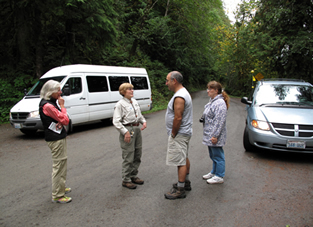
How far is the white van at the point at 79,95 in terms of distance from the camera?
8.12 m

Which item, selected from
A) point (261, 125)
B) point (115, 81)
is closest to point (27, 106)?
point (115, 81)

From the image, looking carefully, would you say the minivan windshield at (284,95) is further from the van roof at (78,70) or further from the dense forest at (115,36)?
the dense forest at (115,36)

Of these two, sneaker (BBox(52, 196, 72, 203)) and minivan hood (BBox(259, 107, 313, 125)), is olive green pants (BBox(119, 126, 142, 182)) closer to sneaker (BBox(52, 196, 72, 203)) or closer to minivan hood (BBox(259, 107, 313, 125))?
sneaker (BBox(52, 196, 72, 203))

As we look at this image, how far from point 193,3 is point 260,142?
2272 centimetres


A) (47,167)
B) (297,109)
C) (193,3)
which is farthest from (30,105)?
(193,3)

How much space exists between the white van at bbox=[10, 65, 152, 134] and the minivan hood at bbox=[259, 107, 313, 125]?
21.2 feet

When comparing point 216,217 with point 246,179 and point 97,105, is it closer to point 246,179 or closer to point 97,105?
point 246,179

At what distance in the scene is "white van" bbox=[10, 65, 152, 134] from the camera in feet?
26.7

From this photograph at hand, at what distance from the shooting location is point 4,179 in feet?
15.6

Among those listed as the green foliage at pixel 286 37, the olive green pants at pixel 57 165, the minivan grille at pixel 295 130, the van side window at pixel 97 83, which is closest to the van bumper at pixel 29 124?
the van side window at pixel 97 83

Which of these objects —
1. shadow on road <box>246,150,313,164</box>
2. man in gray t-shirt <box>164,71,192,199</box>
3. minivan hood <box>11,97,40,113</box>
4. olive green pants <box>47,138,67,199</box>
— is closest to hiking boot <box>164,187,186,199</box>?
man in gray t-shirt <box>164,71,192,199</box>

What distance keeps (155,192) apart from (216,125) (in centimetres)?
151

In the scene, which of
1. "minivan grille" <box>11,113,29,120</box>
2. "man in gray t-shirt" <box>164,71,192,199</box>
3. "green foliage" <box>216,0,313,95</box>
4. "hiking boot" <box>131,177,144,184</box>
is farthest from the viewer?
"green foliage" <box>216,0,313,95</box>

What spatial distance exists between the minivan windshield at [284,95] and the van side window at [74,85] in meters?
6.37
